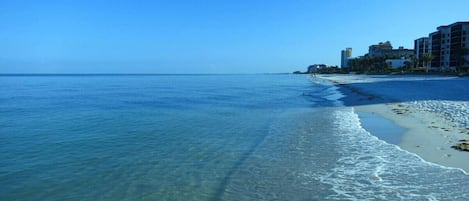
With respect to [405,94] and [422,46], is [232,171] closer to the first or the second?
[405,94]

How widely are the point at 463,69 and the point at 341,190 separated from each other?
103m

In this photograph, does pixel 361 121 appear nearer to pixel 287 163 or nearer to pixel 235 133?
pixel 235 133

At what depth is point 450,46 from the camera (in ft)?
360

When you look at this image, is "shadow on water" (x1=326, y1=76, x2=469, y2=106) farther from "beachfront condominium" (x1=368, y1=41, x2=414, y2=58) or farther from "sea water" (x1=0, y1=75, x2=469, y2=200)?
"beachfront condominium" (x1=368, y1=41, x2=414, y2=58)

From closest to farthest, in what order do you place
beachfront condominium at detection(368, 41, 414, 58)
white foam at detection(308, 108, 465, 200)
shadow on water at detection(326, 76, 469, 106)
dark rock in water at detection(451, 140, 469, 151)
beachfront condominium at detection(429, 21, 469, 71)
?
1. white foam at detection(308, 108, 465, 200)
2. dark rock in water at detection(451, 140, 469, 151)
3. shadow on water at detection(326, 76, 469, 106)
4. beachfront condominium at detection(429, 21, 469, 71)
5. beachfront condominium at detection(368, 41, 414, 58)

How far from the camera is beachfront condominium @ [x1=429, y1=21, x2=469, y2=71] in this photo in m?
101

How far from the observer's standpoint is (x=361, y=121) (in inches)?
704

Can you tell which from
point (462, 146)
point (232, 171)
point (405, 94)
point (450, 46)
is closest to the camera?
point (232, 171)

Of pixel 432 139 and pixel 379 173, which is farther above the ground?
pixel 432 139

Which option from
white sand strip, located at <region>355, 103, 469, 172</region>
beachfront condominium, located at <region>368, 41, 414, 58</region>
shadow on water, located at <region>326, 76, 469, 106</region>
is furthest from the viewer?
beachfront condominium, located at <region>368, 41, 414, 58</region>

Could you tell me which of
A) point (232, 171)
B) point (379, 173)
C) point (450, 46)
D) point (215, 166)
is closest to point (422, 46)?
point (450, 46)

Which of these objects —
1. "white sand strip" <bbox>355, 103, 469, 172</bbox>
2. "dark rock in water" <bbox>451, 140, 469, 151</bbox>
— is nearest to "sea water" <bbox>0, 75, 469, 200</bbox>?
"white sand strip" <bbox>355, 103, 469, 172</bbox>

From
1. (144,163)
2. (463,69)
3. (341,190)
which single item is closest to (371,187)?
(341,190)

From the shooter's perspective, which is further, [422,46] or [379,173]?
[422,46]
